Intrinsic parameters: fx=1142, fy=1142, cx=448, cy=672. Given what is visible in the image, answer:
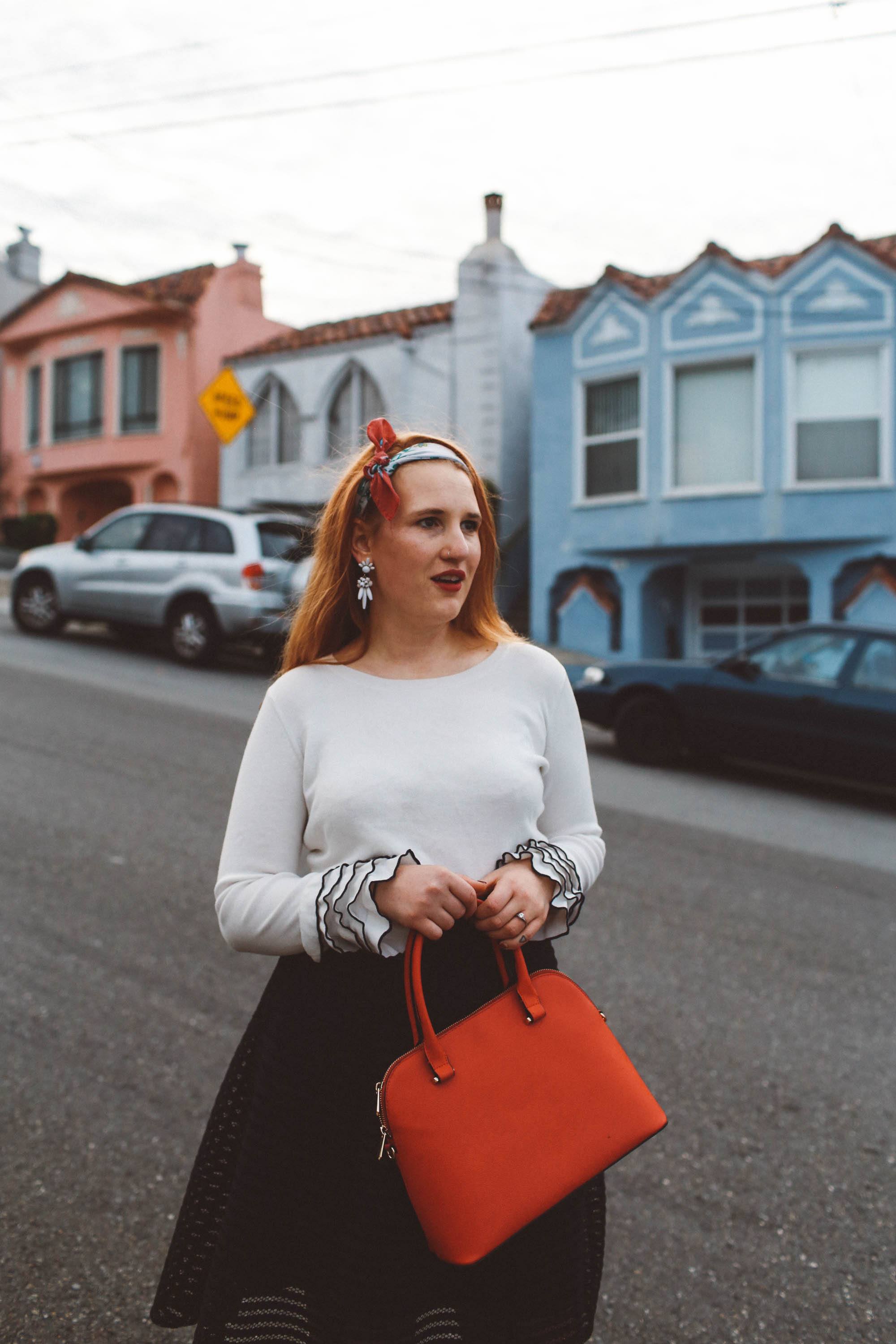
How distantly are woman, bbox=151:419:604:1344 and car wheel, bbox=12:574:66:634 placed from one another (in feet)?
44.5

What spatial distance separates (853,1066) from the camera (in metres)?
4.08

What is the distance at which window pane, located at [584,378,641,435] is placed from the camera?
17.3 metres

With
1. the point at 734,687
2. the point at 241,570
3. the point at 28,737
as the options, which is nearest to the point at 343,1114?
the point at 28,737

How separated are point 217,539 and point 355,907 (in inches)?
474

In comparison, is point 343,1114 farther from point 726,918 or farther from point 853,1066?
point 726,918

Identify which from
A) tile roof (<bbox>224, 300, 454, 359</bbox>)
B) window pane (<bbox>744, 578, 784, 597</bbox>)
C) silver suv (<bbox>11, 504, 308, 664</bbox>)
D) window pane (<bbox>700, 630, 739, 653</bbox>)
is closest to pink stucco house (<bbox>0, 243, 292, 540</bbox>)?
tile roof (<bbox>224, 300, 454, 359</bbox>)

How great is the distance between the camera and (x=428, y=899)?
1745 mm

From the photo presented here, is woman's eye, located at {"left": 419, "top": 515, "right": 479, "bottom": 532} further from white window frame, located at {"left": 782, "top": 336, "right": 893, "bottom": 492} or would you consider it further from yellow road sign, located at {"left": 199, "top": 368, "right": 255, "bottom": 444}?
white window frame, located at {"left": 782, "top": 336, "right": 893, "bottom": 492}

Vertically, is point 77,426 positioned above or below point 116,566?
above

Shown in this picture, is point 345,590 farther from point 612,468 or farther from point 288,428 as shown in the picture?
point 288,428

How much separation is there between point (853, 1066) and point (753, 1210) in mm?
1091

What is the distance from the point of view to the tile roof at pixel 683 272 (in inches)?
608

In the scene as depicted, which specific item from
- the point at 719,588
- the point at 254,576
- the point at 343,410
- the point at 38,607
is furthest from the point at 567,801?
the point at 343,410

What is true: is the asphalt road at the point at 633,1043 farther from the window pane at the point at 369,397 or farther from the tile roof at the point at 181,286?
the tile roof at the point at 181,286
